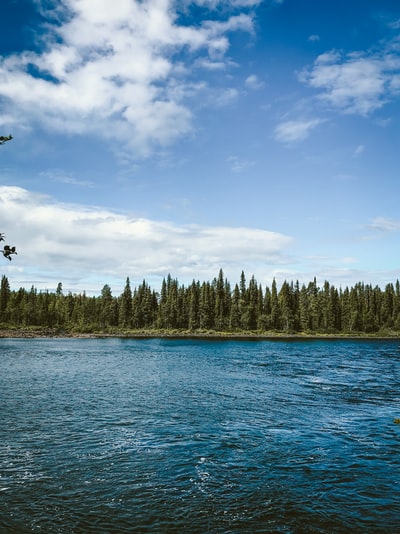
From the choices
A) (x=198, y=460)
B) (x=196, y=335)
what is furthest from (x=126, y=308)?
(x=198, y=460)

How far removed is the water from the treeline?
13947 centimetres

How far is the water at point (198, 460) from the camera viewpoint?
44.8 feet

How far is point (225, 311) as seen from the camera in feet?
630

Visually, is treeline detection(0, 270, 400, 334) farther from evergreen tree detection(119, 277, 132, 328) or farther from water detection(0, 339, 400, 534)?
water detection(0, 339, 400, 534)

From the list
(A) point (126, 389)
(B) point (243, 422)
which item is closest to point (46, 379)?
(A) point (126, 389)

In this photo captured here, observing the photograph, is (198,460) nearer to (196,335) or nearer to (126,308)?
(196,335)

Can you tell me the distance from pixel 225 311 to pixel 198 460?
17381cm

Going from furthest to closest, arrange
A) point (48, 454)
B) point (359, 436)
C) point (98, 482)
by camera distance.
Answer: point (359, 436) < point (48, 454) < point (98, 482)

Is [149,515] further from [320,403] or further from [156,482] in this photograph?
[320,403]

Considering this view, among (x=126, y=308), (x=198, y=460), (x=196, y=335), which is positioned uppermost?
(x=126, y=308)

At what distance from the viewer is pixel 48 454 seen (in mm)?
19438

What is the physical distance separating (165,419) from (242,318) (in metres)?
152

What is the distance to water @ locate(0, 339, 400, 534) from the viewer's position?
13641mm

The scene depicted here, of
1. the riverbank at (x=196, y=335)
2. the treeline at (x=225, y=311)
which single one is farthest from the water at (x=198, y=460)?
the treeline at (x=225, y=311)
